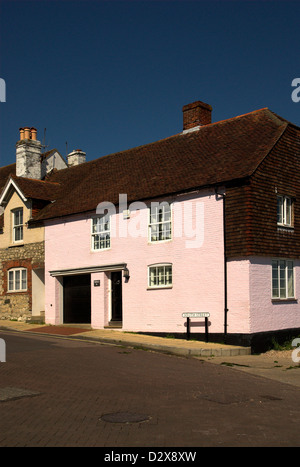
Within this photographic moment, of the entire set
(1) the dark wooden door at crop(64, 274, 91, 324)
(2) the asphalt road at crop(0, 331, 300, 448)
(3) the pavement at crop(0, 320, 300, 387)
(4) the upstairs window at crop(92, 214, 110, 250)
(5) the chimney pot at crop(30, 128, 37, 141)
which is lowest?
(3) the pavement at crop(0, 320, 300, 387)

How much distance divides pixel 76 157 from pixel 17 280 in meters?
10.9

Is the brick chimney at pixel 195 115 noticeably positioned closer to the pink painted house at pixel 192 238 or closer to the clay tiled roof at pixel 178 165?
the pink painted house at pixel 192 238

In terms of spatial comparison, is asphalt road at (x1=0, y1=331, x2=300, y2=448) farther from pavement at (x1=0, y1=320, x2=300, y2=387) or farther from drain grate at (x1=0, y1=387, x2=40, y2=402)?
pavement at (x1=0, y1=320, x2=300, y2=387)

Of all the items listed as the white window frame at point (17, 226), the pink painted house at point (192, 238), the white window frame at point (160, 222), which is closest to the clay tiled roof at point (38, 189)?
the white window frame at point (17, 226)

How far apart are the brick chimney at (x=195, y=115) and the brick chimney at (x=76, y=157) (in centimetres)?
1124

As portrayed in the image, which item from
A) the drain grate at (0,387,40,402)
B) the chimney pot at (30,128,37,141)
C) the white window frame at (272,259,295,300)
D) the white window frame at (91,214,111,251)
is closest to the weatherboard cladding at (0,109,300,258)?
the white window frame at (272,259,295,300)

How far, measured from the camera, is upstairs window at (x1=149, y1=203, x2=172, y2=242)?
1998 cm

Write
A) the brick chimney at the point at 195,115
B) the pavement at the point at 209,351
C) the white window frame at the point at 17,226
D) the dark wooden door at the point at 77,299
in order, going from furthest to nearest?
the white window frame at the point at 17,226 < the brick chimney at the point at 195,115 < the dark wooden door at the point at 77,299 < the pavement at the point at 209,351

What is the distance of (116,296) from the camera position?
22203mm

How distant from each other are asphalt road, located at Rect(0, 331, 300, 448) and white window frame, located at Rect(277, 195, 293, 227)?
22.9 ft

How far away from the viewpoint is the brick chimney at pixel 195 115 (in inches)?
965

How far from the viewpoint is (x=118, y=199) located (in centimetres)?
2133

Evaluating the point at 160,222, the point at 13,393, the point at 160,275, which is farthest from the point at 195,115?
the point at 13,393

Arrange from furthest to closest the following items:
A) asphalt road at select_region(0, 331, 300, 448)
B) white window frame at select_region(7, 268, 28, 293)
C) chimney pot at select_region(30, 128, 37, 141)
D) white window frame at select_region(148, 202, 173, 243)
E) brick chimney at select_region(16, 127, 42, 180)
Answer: chimney pot at select_region(30, 128, 37, 141), brick chimney at select_region(16, 127, 42, 180), white window frame at select_region(7, 268, 28, 293), white window frame at select_region(148, 202, 173, 243), asphalt road at select_region(0, 331, 300, 448)
